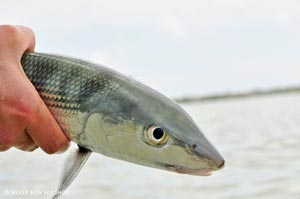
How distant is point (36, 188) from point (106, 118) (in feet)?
32.4

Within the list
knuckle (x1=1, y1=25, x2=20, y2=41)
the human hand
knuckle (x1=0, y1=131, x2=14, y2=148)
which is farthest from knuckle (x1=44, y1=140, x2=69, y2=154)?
knuckle (x1=1, y1=25, x2=20, y2=41)

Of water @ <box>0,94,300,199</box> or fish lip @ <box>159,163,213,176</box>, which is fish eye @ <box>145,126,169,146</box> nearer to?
fish lip @ <box>159,163,213,176</box>

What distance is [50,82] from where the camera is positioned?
2.84m

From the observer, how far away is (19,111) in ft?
8.67

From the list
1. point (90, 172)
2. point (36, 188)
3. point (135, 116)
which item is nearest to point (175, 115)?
point (135, 116)

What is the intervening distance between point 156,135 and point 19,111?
2.00ft

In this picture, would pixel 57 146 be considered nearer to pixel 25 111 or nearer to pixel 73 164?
pixel 73 164

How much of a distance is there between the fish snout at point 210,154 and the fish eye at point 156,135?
130mm

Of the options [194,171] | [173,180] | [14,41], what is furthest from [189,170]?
[173,180]

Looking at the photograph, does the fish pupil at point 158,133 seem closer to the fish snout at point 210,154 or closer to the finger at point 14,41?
the fish snout at point 210,154

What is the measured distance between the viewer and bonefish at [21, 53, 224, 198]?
257 centimetres

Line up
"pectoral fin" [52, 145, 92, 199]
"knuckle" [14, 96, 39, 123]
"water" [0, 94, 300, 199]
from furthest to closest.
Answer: "water" [0, 94, 300, 199], "pectoral fin" [52, 145, 92, 199], "knuckle" [14, 96, 39, 123]

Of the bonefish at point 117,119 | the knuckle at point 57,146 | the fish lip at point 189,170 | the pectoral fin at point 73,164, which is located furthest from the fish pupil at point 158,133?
the knuckle at point 57,146

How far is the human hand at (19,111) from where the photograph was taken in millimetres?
2646
